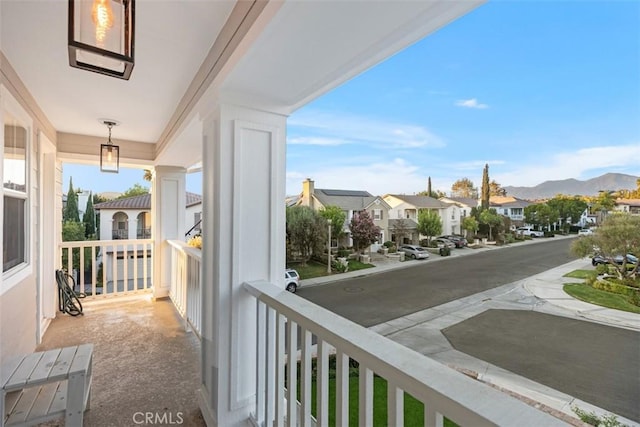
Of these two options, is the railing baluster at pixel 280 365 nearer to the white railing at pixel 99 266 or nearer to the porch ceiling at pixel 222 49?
the porch ceiling at pixel 222 49

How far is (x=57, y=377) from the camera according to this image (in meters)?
1.60

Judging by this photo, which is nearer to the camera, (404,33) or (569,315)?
(404,33)

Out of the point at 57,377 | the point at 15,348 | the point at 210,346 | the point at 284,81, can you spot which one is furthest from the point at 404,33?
the point at 15,348

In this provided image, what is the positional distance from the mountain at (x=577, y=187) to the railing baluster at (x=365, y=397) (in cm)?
104

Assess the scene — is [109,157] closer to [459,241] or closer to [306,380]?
[306,380]

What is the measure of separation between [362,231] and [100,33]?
64.9 inches

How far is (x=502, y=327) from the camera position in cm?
158

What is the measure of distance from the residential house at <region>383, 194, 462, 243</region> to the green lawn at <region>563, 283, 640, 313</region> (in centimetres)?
78

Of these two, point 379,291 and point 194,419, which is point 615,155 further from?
point 194,419

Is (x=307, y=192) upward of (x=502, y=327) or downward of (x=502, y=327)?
upward

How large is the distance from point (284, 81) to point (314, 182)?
80 cm

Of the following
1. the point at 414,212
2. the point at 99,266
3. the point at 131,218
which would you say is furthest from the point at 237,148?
the point at 131,218

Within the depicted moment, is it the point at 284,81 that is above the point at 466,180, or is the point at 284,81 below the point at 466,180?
above

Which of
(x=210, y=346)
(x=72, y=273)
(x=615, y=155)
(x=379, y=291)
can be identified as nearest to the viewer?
(x=615, y=155)
